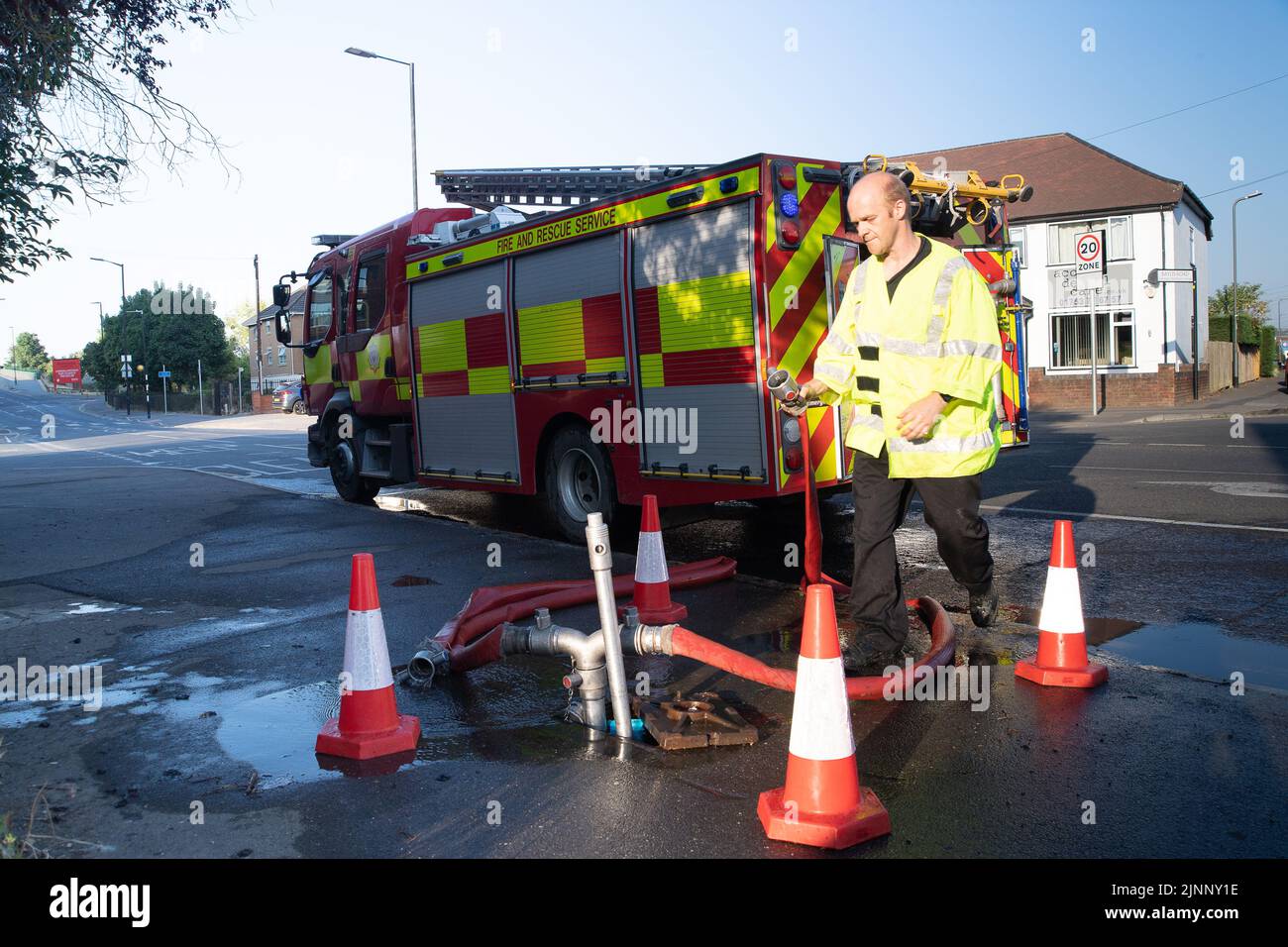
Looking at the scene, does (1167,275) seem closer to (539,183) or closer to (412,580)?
(539,183)

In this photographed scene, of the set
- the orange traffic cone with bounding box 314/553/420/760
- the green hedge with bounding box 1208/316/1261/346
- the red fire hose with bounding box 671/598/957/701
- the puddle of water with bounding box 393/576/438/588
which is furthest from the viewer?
the green hedge with bounding box 1208/316/1261/346

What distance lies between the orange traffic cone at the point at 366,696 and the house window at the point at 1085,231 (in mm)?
30856

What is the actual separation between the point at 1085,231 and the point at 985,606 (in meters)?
29.3

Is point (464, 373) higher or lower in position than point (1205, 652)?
higher

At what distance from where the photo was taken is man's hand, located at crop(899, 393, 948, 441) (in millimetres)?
4199

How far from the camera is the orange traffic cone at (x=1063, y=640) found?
4336mm

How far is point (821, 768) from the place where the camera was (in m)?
3.00

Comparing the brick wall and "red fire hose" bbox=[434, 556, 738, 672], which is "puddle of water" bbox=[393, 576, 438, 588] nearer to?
"red fire hose" bbox=[434, 556, 738, 672]

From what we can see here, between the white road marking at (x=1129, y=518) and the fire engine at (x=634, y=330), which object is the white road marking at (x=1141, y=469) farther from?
the fire engine at (x=634, y=330)

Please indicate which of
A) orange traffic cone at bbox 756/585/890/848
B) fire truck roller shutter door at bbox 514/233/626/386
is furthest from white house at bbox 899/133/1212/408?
orange traffic cone at bbox 756/585/890/848

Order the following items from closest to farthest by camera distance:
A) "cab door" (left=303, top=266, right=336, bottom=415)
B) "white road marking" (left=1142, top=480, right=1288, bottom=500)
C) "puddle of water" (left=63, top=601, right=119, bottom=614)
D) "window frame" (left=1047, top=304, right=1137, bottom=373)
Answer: "puddle of water" (left=63, top=601, right=119, bottom=614), "white road marking" (left=1142, top=480, right=1288, bottom=500), "cab door" (left=303, top=266, right=336, bottom=415), "window frame" (left=1047, top=304, right=1137, bottom=373)

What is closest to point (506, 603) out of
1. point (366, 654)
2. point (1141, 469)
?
point (366, 654)

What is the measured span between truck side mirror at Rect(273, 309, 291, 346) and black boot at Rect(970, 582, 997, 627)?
422 inches
